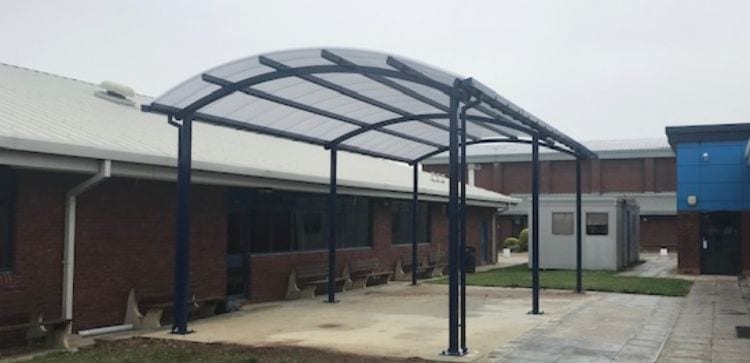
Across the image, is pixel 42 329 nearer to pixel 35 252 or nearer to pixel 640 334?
pixel 35 252

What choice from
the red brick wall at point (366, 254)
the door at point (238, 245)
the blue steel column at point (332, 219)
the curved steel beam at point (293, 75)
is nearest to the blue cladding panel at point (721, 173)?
the red brick wall at point (366, 254)

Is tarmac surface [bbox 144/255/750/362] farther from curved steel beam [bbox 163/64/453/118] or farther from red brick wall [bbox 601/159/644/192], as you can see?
red brick wall [bbox 601/159/644/192]

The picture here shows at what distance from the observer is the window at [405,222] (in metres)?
24.2

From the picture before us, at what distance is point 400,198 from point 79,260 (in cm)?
1201

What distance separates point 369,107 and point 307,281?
597 cm

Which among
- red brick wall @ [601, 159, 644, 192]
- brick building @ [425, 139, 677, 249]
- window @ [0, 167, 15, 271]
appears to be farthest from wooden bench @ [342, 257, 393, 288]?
red brick wall @ [601, 159, 644, 192]

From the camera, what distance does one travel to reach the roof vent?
1622cm

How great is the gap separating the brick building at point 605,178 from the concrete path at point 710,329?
98.1 feet

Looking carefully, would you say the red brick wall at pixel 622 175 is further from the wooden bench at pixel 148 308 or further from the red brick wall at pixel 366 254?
the wooden bench at pixel 148 308

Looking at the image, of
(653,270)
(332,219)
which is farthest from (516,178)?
(332,219)

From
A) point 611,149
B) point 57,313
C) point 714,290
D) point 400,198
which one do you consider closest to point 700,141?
point 714,290

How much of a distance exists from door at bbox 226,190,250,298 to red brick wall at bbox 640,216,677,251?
38073mm

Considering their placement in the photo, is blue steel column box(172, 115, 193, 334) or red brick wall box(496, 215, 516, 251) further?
red brick wall box(496, 215, 516, 251)

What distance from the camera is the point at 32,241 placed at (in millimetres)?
10875
